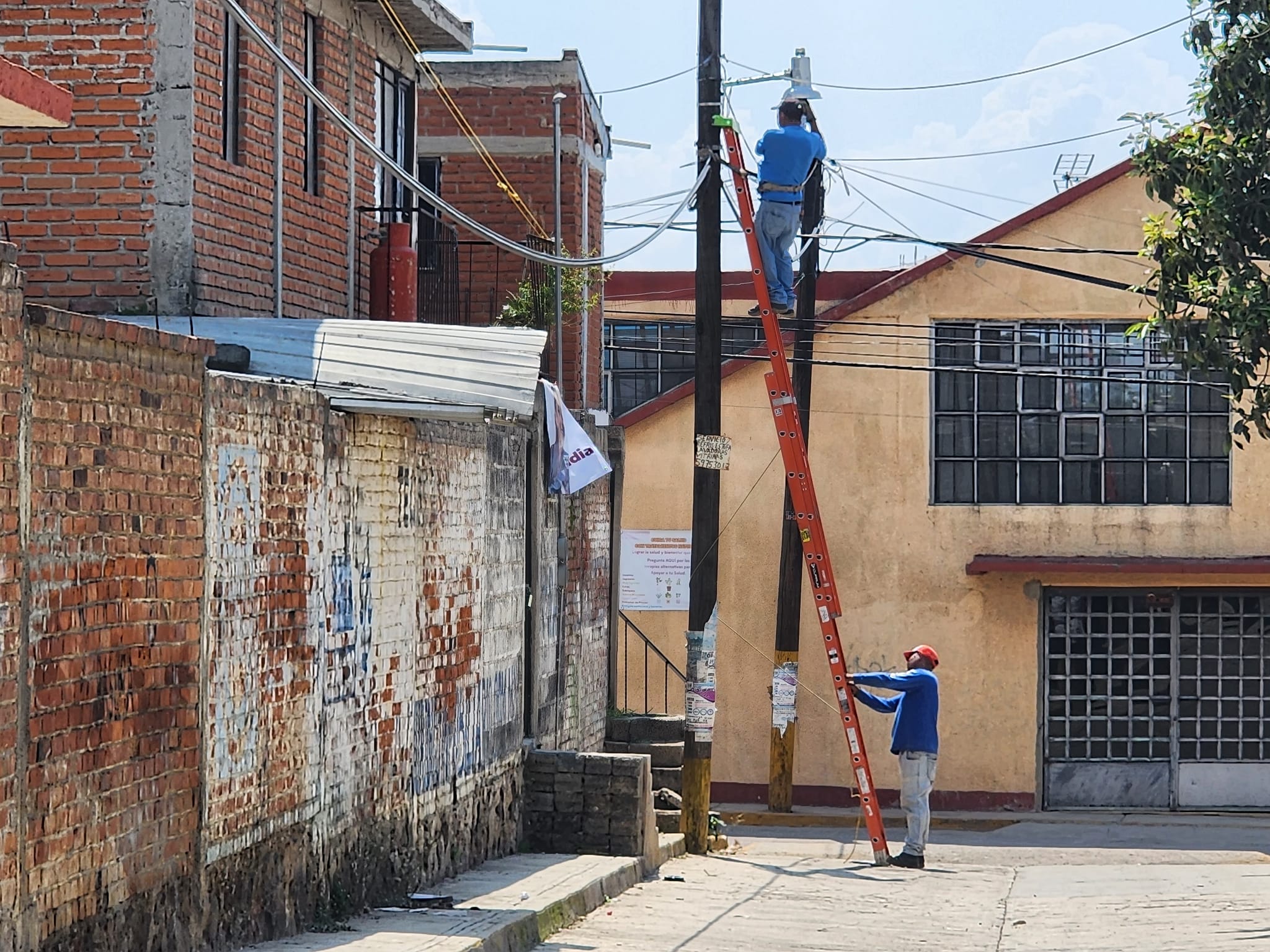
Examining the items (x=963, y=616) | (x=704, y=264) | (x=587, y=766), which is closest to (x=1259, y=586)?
(x=963, y=616)

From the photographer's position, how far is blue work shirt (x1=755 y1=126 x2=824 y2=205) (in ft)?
50.7

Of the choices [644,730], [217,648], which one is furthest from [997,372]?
[217,648]

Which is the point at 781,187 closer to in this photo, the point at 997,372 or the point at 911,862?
the point at 911,862

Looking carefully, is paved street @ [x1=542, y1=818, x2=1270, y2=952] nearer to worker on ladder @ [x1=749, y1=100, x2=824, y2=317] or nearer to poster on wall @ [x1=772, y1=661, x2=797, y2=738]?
poster on wall @ [x1=772, y1=661, x2=797, y2=738]

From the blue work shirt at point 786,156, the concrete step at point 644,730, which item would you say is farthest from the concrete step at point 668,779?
the blue work shirt at point 786,156

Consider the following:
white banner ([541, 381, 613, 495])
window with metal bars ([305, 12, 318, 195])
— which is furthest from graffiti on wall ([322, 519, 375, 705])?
window with metal bars ([305, 12, 318, 195])

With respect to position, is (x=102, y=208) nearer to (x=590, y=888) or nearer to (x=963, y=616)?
(x=590, y=888)

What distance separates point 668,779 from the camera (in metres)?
17.5

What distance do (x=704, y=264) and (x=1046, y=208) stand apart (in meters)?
8.05

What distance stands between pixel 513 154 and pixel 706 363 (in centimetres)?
525

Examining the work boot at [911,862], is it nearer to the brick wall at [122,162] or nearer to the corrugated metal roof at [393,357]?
the corrugated metal roof at [393,357]

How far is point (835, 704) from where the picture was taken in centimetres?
2266

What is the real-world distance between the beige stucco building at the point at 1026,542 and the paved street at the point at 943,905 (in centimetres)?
390

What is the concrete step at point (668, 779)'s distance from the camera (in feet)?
57.3
